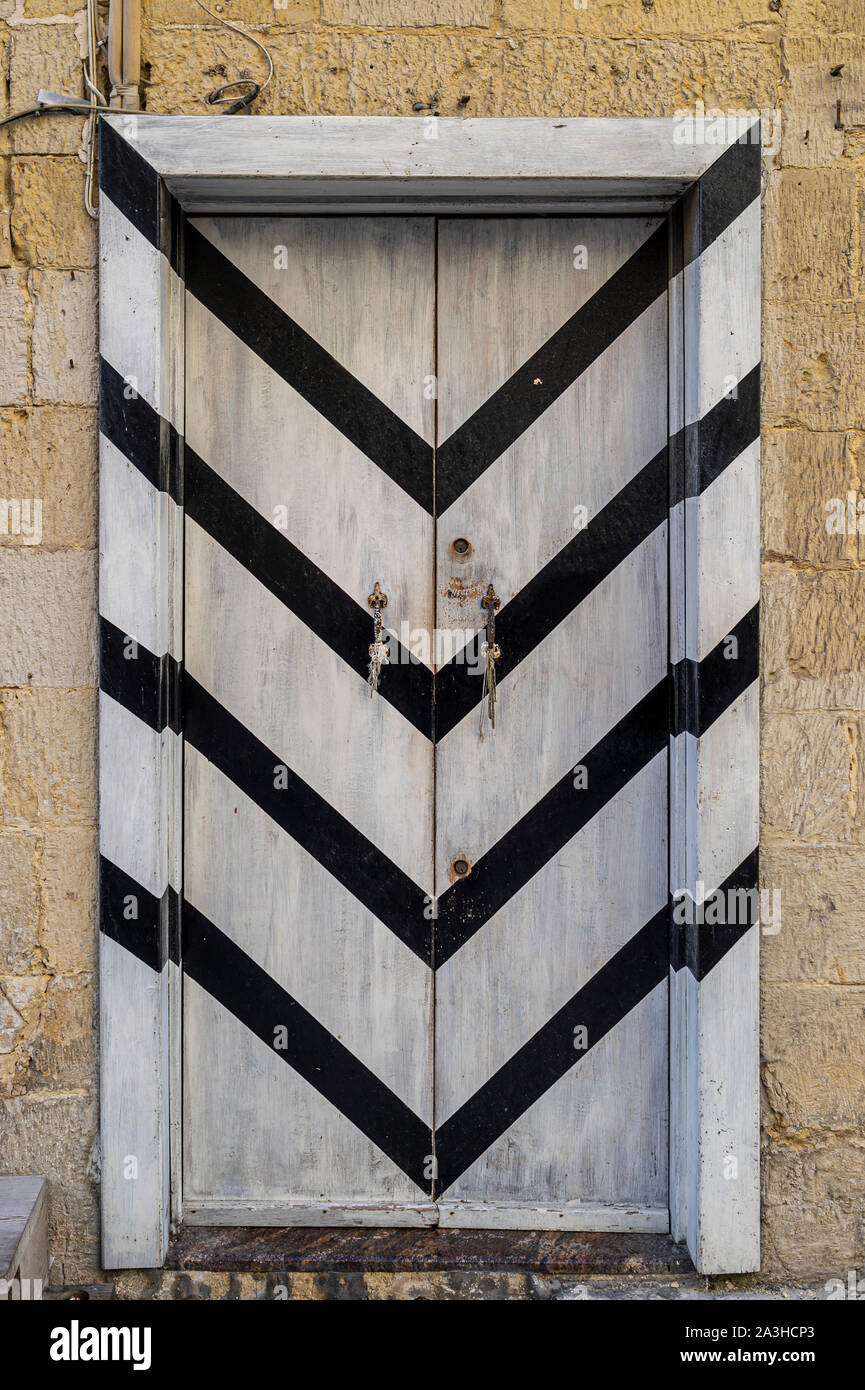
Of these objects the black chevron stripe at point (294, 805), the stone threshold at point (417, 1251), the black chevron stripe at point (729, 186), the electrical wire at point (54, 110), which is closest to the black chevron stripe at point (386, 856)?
the black chevron stripe at point (294, 805)

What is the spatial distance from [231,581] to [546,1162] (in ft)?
5.68

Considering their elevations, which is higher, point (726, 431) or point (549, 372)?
point (549, 372)

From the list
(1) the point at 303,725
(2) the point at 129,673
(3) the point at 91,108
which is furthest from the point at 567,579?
(3) the point at 91,108

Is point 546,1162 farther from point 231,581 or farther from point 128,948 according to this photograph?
point 231,581

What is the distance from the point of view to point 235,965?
253 cm

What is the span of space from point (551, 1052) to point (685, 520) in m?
1.42

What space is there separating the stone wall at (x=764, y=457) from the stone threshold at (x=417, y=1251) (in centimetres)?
26

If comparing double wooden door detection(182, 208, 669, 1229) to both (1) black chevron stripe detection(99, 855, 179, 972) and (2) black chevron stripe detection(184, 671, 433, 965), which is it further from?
(1) black chevron stripe detection(99, 855, 179, 972)

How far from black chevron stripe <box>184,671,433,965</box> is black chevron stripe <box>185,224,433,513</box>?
2.52ft

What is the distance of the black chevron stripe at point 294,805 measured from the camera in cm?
253

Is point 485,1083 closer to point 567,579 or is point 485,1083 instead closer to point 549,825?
point 549,825

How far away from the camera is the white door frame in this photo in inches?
90.5

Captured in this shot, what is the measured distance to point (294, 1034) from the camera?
2533mm

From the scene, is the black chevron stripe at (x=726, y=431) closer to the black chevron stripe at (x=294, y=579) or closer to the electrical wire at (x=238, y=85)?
the black chevron stripe at (x=294, y=579)
